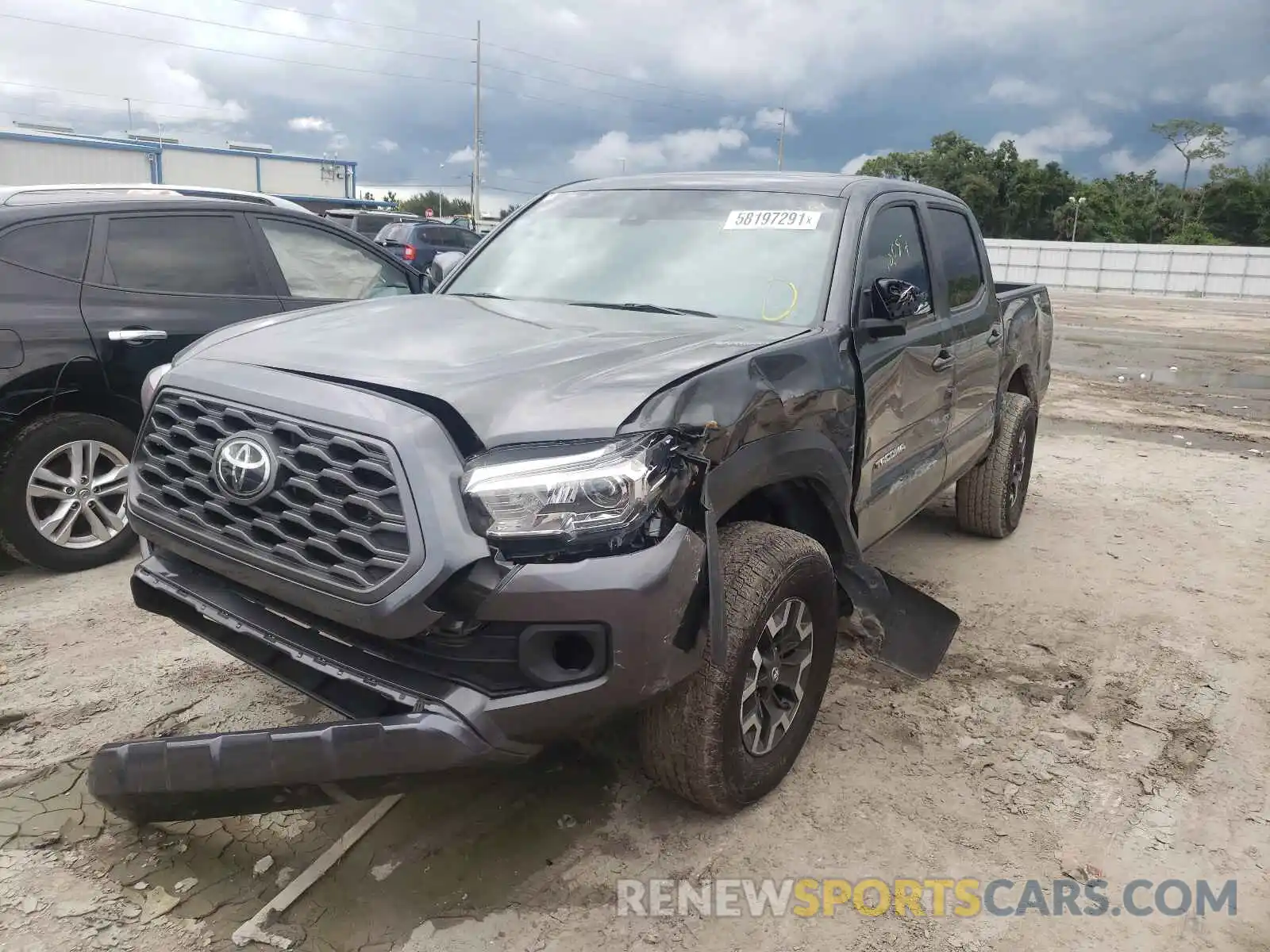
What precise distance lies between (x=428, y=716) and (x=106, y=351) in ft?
11.0

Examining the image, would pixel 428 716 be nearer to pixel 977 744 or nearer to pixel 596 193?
pixel 977 744

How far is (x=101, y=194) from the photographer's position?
4.94 metres

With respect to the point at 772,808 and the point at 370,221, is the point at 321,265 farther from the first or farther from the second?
the point at 370,221

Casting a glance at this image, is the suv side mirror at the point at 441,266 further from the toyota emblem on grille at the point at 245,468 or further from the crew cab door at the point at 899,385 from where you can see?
the toyota emblem on grille at the point at 245,468

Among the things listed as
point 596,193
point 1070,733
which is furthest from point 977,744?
point 596,193

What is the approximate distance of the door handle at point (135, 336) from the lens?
181 inches

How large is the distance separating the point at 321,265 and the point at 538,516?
3975 mm

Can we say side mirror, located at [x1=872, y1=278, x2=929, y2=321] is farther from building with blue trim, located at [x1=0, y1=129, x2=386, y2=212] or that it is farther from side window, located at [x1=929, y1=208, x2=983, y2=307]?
building with blue trim, located at [x1=0, y1=129, x2=386, y2=212]

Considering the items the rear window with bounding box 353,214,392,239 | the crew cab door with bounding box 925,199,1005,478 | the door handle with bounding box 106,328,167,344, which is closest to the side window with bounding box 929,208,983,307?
the crew cab door with bounding box 925,199,1005,478

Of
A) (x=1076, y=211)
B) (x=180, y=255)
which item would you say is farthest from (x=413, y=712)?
(x=1076, y=211)

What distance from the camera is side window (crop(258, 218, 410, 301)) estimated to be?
213 inches

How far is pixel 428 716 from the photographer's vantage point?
216cm

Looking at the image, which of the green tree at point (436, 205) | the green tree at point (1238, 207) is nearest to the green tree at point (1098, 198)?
the green tree at point (1238, 207)

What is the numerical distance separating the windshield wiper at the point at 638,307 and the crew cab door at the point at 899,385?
55 centimetres
